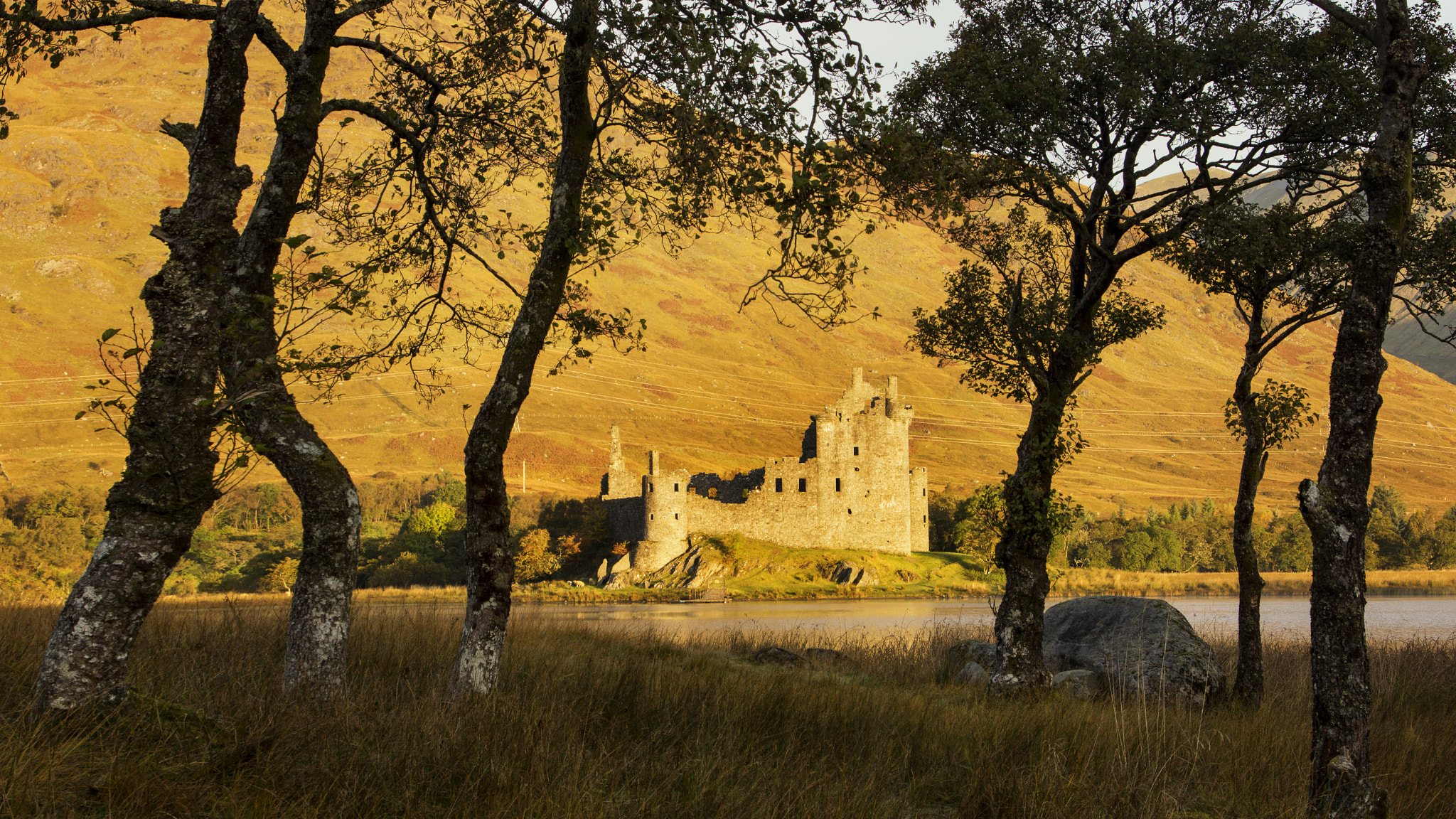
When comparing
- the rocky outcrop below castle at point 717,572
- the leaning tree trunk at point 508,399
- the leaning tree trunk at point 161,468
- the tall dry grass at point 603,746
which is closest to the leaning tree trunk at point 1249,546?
the tall dry grass at point 603,746

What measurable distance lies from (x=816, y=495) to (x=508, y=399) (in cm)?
5960

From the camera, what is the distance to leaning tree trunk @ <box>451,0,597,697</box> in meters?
7.33

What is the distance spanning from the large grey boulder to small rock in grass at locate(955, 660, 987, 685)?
3.76 feet

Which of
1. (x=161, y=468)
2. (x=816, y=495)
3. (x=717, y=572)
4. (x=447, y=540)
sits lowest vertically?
(x=717, y=572)

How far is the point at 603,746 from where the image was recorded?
5.84 m

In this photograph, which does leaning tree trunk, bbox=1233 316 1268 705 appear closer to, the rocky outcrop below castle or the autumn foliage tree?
the autumn foliage tree

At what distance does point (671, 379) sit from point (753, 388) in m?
16.4

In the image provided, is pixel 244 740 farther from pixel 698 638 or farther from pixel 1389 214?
pixel 698 638

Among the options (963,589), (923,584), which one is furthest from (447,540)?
(963,589)

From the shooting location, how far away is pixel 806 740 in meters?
7.26

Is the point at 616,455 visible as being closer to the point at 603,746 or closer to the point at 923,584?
the point at 923,584

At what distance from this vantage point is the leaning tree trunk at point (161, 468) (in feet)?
16.1

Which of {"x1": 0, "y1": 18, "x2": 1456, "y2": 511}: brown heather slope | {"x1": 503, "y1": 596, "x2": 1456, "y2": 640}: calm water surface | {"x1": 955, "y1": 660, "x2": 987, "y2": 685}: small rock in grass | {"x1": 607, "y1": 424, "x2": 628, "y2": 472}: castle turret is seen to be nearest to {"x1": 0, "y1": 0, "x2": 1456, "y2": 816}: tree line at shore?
{"x1": 955, "y1": 660, "x2": 987, "y2": 685}: small rock in grass

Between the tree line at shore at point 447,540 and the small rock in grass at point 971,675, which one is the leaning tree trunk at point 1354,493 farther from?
the tree line at shore at point 447,540
